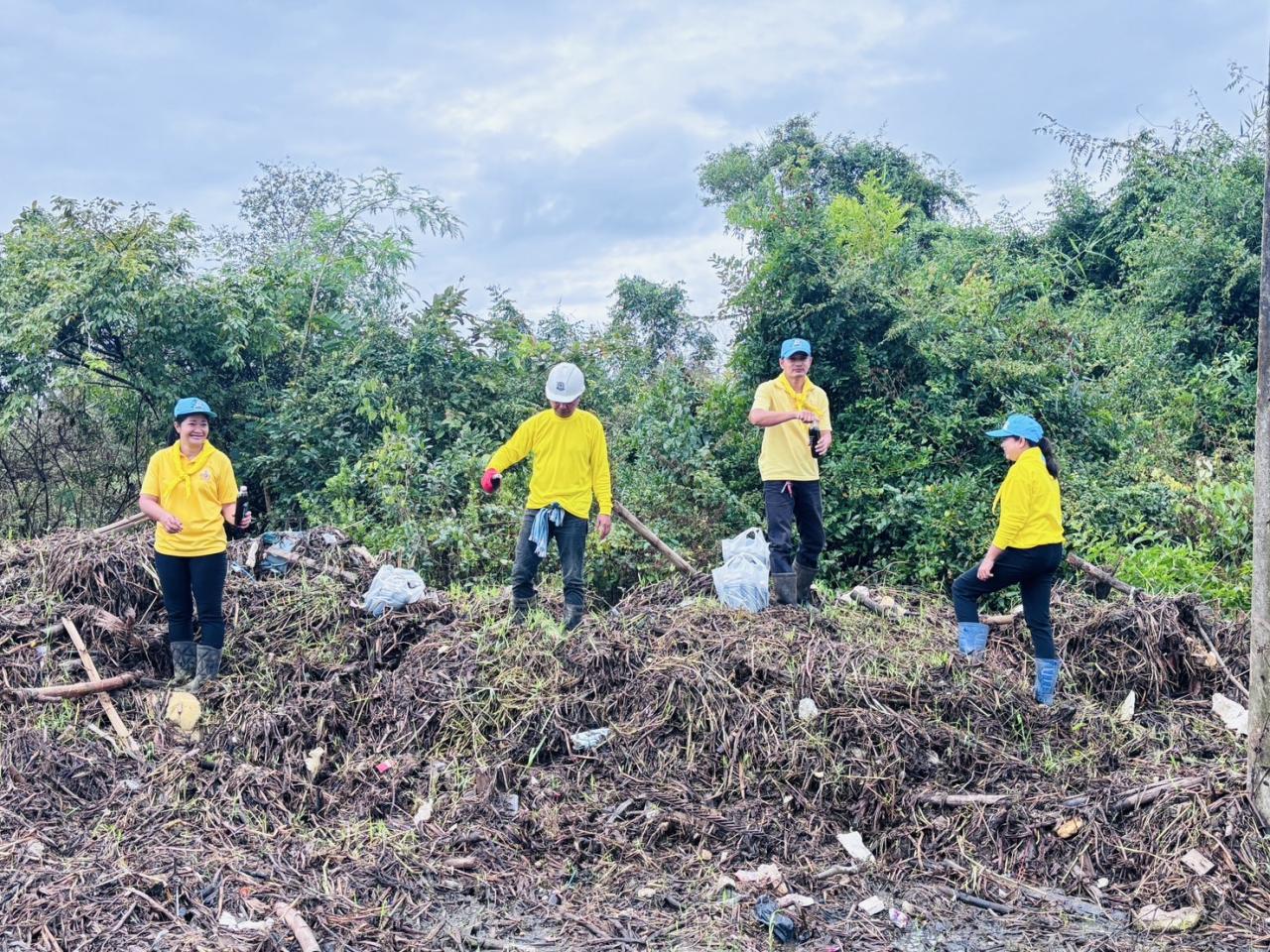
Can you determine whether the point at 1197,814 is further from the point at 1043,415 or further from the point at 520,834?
the point at 1043,415

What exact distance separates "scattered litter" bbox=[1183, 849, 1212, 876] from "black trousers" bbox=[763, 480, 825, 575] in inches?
104

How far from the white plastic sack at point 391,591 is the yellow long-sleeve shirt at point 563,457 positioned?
90 centimetres

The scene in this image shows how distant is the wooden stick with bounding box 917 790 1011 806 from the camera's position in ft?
13.4

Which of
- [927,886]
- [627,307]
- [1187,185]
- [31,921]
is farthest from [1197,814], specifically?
[627,307]

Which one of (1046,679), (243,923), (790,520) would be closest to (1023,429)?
(1046,679)

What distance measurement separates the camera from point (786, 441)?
5844 millimetres

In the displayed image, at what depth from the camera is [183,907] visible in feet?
11.4

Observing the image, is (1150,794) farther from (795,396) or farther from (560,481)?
(560,481)

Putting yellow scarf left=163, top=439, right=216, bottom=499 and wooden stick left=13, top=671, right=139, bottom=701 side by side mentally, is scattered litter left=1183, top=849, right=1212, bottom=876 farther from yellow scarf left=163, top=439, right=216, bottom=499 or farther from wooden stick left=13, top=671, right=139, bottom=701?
wooden stick left=13, top=671, right=139, bottom=701

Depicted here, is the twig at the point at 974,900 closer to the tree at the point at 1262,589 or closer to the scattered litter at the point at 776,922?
the scattered litter at the point at 776,922

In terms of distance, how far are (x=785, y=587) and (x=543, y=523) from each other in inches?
60.6

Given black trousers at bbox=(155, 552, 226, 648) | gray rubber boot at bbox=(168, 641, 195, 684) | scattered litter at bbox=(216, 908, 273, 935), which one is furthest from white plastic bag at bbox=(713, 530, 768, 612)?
scattered litter at bbox=(216, 908, 273, 935)

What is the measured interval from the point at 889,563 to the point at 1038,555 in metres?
2.45

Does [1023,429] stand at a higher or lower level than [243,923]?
higher
